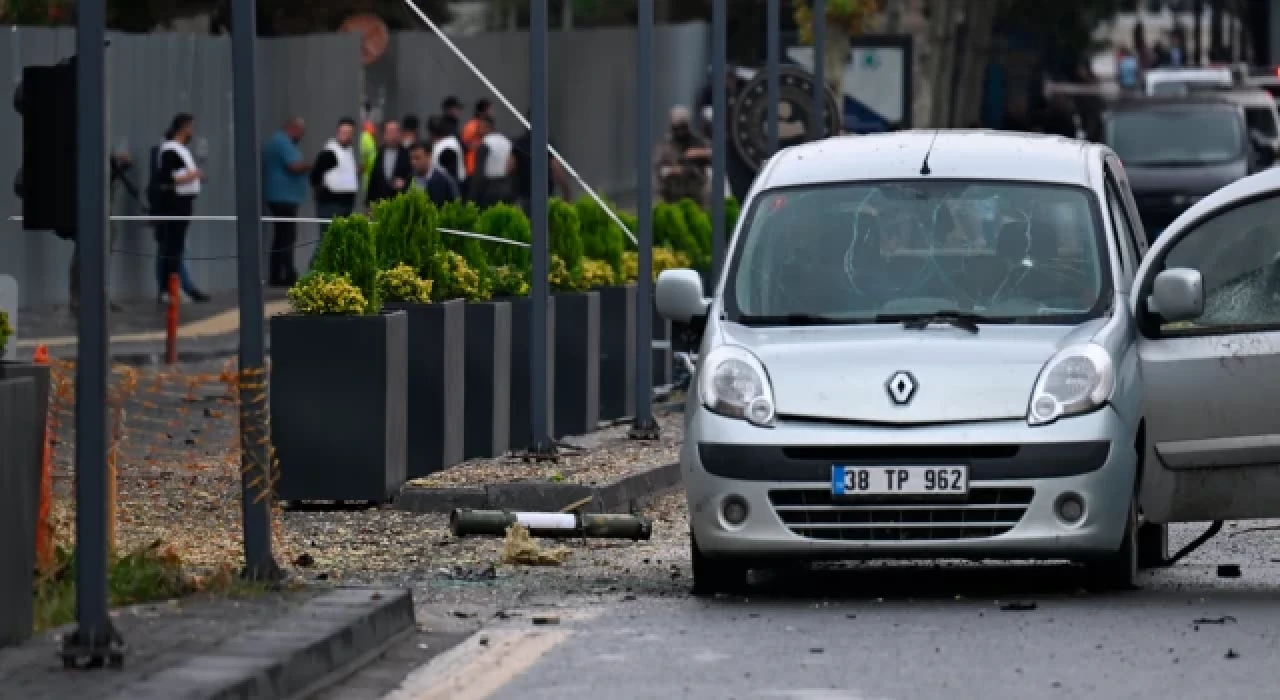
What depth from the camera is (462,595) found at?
40.8 feet

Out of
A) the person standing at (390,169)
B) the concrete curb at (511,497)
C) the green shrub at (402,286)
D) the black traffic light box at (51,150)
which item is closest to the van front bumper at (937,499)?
the black traffic light box at (51,150)

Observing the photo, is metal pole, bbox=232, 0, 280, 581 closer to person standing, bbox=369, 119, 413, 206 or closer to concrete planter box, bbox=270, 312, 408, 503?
concrete planter box, bbox=270, 312, 408, 503

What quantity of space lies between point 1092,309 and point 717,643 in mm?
→ 2487

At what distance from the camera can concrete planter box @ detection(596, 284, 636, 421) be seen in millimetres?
21469

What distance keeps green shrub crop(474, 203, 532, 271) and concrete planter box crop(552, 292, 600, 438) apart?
1.33 feet

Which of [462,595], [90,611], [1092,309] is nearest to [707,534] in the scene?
Result: [462,595]

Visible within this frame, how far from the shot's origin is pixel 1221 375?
12266 mm

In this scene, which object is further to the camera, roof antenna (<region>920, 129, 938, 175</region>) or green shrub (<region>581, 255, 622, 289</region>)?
green shrub (<region>581, 255, 622, 289</region>)

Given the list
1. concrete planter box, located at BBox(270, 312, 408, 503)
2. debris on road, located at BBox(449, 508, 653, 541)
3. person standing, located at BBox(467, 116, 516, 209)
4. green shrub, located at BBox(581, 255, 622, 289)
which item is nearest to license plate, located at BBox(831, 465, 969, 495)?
debris on road, located at BBox(449, 508, 653, 541)

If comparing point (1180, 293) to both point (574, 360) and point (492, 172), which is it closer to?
point (574, 360)

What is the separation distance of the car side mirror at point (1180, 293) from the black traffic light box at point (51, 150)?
4174 mm

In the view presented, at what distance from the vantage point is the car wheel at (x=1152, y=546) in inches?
528

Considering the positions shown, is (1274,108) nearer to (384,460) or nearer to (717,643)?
(384,460)

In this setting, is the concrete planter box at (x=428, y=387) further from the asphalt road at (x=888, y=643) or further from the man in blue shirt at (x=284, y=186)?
the man in blue shirt at (x=284, y=186)
